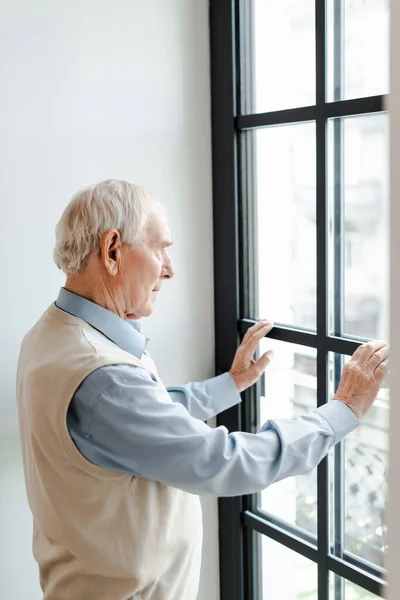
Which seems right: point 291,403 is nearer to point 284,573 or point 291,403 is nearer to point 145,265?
point 284,573

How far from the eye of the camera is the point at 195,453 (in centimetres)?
121

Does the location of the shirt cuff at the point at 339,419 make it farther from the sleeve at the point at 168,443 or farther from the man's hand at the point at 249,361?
the man's hand at the point at 249,361

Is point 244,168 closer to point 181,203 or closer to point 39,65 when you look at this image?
point 181,203

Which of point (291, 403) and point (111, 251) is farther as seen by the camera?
point (291, 403)

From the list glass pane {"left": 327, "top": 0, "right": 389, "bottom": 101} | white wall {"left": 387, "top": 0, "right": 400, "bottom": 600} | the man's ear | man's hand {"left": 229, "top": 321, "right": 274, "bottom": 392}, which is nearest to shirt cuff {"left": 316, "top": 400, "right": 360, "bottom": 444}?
man's hand {"left": 229, "top": 321, "right": 274, "bottom": 392}

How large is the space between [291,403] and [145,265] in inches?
23.4

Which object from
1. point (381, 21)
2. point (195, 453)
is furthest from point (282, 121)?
point (195, 453)

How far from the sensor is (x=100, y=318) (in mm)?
1349

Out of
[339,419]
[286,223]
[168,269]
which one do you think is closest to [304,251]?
[286,223]

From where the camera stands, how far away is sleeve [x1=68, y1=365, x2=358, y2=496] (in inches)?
47.2

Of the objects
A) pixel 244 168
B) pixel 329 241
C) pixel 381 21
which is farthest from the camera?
pixel 244 168

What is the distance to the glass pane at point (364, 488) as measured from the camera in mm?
1470

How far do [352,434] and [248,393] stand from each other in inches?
14.8

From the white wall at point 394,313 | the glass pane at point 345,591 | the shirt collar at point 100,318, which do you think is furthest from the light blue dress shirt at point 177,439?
the white wall at point 394,313
